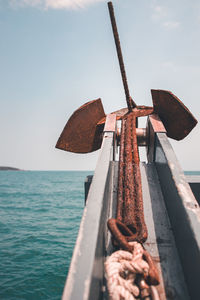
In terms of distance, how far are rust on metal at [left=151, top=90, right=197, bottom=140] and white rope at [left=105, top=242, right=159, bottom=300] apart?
7.24 ft

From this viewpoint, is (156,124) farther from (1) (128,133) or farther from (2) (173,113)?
(2) (173,113)

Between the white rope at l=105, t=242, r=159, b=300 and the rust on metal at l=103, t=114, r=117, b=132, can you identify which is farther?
the rust on metal at l=103, t=114, r=117, b=132

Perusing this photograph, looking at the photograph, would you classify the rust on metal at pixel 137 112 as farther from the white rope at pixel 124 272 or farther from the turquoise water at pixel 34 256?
the turquoise water at pixel 34 256

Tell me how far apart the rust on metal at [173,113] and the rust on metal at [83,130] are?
38.9 inches

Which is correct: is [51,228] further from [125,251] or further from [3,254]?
[125,251]

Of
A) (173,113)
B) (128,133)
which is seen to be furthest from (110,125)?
(173,113)

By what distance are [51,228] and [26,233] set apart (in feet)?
6.02

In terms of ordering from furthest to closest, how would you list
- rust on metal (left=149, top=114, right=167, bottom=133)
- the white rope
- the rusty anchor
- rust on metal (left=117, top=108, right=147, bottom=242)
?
rust on metal (left=149, top=114, right=167, bottom=133), the rusty anchor, rust on metal (left=117, top=108, right=147, bottom=242), the white rope

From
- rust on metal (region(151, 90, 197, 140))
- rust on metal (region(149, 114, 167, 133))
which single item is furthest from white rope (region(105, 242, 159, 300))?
rust on metal (region(151, 90, 197, 140))

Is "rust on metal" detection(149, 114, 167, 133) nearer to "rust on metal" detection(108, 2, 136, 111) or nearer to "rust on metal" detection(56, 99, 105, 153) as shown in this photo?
"rust on metal" detection(108, 2, 136, 111)

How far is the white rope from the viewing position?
1.17m

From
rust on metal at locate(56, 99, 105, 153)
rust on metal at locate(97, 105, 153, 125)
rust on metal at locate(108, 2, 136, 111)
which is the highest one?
rust on metal at locate(108, 2, 136, 111)

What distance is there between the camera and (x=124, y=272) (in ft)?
4.26

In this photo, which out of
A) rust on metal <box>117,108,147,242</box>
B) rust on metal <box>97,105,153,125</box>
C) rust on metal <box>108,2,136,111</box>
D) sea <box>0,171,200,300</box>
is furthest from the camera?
sea <box>0,171,200,300</box>
